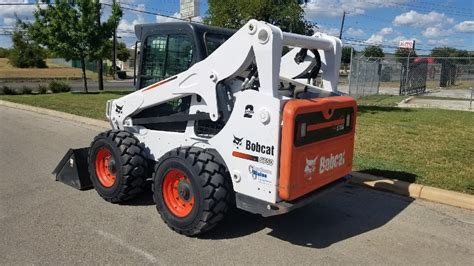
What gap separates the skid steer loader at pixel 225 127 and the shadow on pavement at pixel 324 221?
448 millimetres

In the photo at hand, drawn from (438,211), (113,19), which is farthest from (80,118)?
(113,19)

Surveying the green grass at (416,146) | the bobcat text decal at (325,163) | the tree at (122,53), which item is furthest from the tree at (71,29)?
the tree at (122,53)

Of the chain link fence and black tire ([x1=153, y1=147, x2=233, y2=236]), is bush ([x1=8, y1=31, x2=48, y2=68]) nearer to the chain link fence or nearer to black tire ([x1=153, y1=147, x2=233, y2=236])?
the chain link fence

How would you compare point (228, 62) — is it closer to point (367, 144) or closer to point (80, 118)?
point (367, 144)

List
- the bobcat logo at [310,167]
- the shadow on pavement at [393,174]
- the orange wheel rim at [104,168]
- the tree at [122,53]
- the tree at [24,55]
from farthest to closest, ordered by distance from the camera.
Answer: the tree at [122,53] → the tree at [24,55] → the shadow on pavement at [393,174] → the orange wheel rim at [104,168] → the bobcat logo at [310,167]

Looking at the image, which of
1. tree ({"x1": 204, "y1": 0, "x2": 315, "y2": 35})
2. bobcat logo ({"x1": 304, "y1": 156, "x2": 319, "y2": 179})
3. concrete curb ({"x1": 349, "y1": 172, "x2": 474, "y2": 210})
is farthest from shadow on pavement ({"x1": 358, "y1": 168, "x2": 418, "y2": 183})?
tree ({"x1": 204, "y1": 0, "x2": 315, "y2": 35})

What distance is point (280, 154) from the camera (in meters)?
3.99

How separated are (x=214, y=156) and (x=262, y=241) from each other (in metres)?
0.97

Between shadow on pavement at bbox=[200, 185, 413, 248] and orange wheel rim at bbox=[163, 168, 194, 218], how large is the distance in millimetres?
359

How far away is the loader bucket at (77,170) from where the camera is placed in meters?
5.95

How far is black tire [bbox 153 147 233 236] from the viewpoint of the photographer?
13.9 ft

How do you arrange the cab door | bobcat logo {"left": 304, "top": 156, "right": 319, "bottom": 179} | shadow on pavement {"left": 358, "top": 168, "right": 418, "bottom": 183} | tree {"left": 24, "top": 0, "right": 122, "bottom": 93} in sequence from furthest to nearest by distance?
tree {"left": 24, "top": 0, "right": 122, "bottom": 93} → shadow on pavement {"left": 358, "top": 168, "right": 418, "bottom": 183} → the cab door → bobcat logo {"left": 304, "top": 156, "right": 319, "bottom": 179}

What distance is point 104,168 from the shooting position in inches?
221

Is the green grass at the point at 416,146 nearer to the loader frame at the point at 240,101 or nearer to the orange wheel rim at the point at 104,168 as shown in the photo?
the loader frame at the point at 240,101
